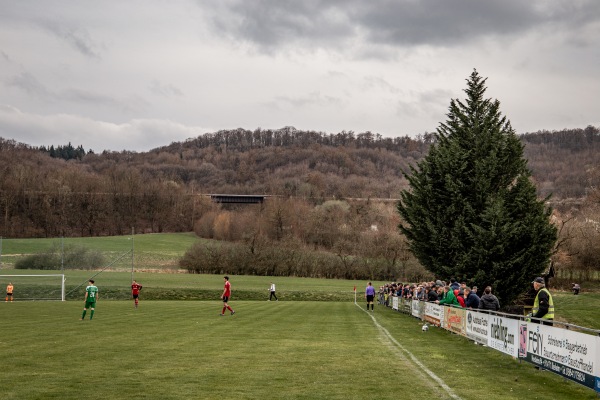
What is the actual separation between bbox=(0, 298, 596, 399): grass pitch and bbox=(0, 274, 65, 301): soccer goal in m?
32.2

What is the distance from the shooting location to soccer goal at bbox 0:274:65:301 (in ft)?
176

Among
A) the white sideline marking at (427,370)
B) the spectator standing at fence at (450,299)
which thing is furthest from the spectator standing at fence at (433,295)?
the white sideline marking at (427,370)

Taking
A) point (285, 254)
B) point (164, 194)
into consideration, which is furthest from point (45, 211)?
point (285, 254)

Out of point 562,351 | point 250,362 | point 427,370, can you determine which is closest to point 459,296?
point 427,370

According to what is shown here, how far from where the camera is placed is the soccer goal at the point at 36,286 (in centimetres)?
5359

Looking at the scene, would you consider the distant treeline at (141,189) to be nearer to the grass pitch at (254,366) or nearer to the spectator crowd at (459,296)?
the spectator crowd at (459,296)

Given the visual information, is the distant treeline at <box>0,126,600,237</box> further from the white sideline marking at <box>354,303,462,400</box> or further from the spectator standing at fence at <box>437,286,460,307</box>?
the white sideline marking at <box>354,303,462,400</box>

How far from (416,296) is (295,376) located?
25.8 metres

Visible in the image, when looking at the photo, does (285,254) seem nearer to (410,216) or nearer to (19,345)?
(410,216)

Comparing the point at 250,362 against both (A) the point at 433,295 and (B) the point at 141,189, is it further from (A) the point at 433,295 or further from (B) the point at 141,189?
(B) the point at 141,189

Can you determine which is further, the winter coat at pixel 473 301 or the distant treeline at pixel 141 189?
the distant treeline at pixel 141 189

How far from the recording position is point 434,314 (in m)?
29.4

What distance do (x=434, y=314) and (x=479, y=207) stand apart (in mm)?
10897

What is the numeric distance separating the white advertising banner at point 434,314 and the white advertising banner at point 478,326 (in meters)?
5.04
